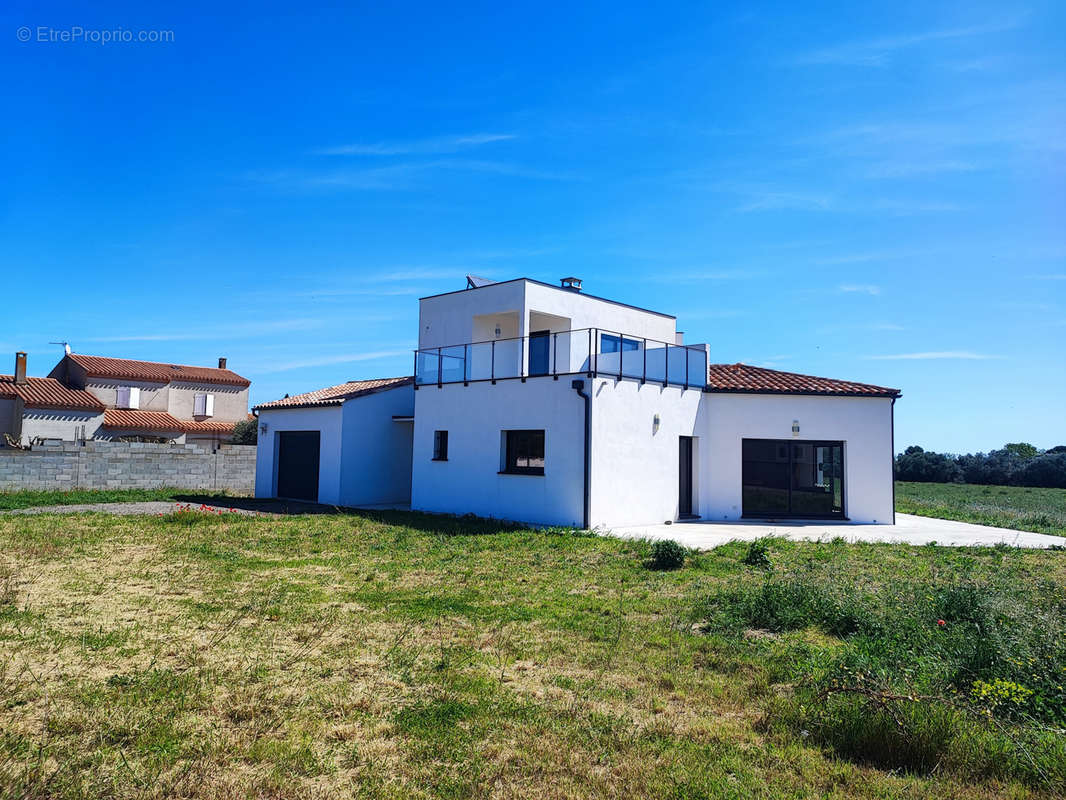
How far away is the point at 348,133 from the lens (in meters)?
13.8

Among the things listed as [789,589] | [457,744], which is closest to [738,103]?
[789,589]

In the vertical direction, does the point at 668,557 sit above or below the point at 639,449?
below

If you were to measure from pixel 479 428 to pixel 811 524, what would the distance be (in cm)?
883

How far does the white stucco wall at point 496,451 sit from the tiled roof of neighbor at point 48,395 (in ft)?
95.8

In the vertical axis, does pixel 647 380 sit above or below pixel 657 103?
below

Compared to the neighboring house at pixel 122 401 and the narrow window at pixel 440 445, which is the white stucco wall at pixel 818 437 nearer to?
the narrow window at pixel 440 445

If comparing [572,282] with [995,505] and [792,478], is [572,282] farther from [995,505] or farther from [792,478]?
[995,505]

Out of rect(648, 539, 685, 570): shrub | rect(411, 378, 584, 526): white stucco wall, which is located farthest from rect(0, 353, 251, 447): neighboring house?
rect(648, 539, 685, 570): shrub

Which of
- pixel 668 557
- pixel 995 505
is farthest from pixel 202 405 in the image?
pixel 995 505

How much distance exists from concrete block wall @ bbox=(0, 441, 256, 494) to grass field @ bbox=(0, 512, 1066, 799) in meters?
16.7

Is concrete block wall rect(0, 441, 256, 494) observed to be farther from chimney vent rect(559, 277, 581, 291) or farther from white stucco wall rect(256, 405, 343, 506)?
chimney vent rect(559, 277, 581, 291)

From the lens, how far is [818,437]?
733 inches

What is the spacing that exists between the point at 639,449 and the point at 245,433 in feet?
104

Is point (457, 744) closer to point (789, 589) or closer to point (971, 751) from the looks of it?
point (971, 751)
